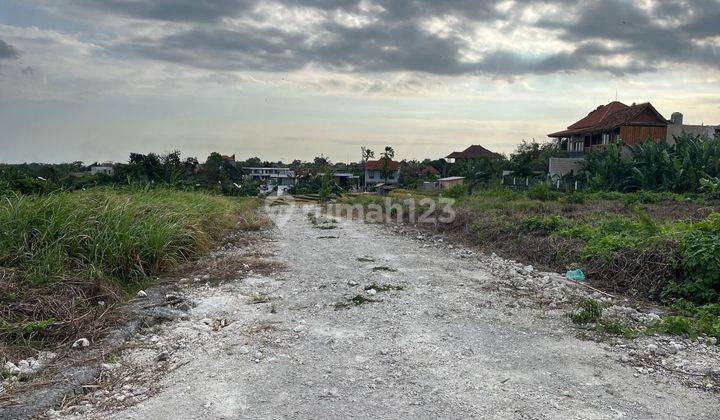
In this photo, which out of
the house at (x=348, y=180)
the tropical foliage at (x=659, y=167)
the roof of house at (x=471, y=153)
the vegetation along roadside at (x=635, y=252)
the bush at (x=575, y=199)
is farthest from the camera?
the roof of house at (x=471, y=153)

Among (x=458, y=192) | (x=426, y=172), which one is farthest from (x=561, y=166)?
(x=426, y=172)

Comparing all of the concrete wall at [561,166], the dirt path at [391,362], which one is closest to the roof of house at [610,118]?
the concrete wall at [561,166]

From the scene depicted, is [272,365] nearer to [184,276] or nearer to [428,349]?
[428,349]

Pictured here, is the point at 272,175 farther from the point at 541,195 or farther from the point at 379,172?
the point at 541,195

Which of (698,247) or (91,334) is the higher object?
(698,247)

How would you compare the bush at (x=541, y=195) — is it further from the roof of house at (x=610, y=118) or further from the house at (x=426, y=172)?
the house at (x=426, y=172)

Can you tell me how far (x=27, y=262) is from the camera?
5.35m

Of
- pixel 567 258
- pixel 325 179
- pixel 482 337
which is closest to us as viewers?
pixel 482 337

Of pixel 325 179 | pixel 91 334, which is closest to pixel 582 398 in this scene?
pixel 91 334

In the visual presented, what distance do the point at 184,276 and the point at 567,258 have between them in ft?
18.6

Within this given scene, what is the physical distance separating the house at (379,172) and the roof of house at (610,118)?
612 inches

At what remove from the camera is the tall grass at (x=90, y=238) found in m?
5.44

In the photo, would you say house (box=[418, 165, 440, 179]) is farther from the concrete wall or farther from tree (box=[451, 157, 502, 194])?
the concrete wall

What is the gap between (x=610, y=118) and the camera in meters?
32.5
